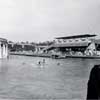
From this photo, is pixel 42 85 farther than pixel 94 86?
Yes

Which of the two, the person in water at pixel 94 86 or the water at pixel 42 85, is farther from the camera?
the water at pixel 42 85

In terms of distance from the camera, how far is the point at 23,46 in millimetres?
163875

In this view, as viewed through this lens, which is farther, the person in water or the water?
the water

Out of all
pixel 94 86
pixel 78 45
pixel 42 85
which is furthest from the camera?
pixel 78 45

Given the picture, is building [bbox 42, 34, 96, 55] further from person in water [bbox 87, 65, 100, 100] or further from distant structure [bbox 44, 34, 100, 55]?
person in water [bbox 87, 65, 100, 100]

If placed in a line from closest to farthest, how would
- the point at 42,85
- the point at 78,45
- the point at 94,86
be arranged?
the point at 94,86 → the point at 42,85 → the point at 78,45

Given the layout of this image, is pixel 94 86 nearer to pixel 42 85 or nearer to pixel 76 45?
pixel 42 85

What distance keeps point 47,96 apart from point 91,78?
11294 millimetres

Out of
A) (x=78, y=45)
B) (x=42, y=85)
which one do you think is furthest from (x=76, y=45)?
(x=42, y=85)

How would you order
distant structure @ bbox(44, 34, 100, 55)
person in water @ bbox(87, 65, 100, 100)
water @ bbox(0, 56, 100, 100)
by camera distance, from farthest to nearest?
distant structure @ bbox(44, 34, 100, 55)
water @ bbox(0, 56, 100, 100)
person in water @ bbox(87, 65, 100, 100)

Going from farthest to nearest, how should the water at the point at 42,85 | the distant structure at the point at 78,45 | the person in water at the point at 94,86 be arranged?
1. the distant structure at the point at 78,45
2. the water at the point at 42,85
3. the person in water at the point at 94,86

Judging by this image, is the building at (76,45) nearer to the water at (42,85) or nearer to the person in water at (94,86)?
Answer: the water at (42,85)

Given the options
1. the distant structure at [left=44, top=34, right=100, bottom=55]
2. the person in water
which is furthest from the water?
the distant structure at [left=44, top=34, right=100, bottom=55]

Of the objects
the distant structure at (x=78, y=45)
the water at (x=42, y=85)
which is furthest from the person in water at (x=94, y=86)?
the distant structure at (x=78, y=45)
